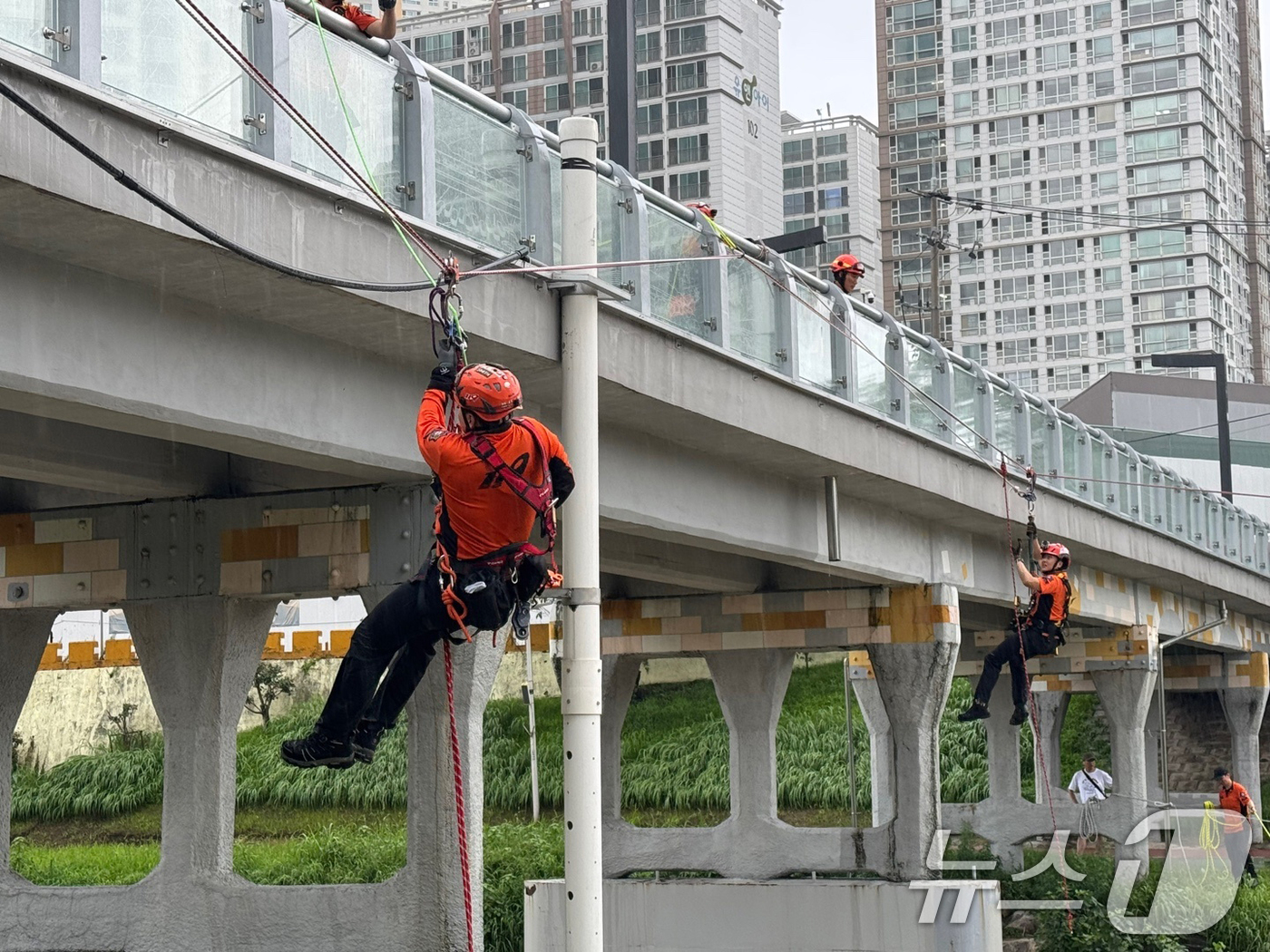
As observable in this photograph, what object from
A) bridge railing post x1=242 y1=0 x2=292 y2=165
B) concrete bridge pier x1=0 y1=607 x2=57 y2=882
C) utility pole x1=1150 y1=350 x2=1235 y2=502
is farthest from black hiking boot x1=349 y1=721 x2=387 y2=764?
utility pole x1=1150 y1=350 x2=1235 y2=502

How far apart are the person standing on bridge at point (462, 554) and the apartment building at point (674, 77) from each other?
86.6 m

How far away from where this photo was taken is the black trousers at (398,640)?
8.96m

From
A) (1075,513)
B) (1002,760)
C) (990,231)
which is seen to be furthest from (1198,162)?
(1075,513)

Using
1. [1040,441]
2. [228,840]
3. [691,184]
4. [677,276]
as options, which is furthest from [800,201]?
[677,276]

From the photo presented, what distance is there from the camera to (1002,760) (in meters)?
42.3

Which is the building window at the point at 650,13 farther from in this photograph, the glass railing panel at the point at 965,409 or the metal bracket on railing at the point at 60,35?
the metal bracket on railing at the point at 60,35

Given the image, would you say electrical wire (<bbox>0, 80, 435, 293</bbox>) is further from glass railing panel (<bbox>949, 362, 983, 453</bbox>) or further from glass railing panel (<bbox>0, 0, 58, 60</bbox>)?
glass railing panel (<bbox>949, 362, 983, 453</bbox>)

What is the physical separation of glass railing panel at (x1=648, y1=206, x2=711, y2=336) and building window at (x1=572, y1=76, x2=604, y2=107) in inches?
3489

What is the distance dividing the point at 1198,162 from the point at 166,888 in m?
108

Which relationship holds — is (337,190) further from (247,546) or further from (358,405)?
(247,546)

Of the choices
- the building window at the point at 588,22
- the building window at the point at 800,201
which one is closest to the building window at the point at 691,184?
the building window at the point at 588,22

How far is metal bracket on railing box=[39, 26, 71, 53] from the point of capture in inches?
336

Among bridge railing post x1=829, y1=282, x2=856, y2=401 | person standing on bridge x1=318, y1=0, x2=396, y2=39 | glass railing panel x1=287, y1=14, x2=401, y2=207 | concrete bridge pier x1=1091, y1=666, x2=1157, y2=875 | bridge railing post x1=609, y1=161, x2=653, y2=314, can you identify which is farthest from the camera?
concrete bridge pier x1=1091, y1=666, x2=1157, y2=875

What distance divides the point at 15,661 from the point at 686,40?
3180 inches
